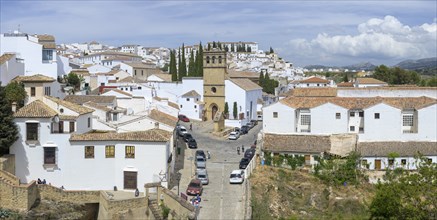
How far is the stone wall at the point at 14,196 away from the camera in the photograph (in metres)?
26.0

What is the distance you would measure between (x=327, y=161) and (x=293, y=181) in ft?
9.98

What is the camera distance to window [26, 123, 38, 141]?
29.8m

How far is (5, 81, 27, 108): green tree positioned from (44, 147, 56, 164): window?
5.13 metres

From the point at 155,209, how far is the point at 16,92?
13.5 metres

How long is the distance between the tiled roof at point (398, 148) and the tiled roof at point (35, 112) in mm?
22468

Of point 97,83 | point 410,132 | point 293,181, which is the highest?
point 97,83

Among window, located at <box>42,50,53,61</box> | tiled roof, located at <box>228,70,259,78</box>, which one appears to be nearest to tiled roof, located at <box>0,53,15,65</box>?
window, located at <box>42,50,53,61</box>

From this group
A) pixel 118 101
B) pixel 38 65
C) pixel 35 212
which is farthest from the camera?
pixel 118 101

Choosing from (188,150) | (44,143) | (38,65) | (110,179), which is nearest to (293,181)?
(188,150)

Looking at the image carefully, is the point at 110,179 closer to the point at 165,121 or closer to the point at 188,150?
the point at 165,121

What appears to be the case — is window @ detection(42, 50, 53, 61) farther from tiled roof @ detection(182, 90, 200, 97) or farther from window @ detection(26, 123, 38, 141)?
tiled roof @ detection(182, 90, 200, 97)

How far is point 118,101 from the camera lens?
152 feet

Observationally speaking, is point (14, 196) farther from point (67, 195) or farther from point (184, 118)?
point (184, 118)

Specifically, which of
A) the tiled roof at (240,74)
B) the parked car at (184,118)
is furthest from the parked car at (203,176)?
the tiled roof at (240,74)
